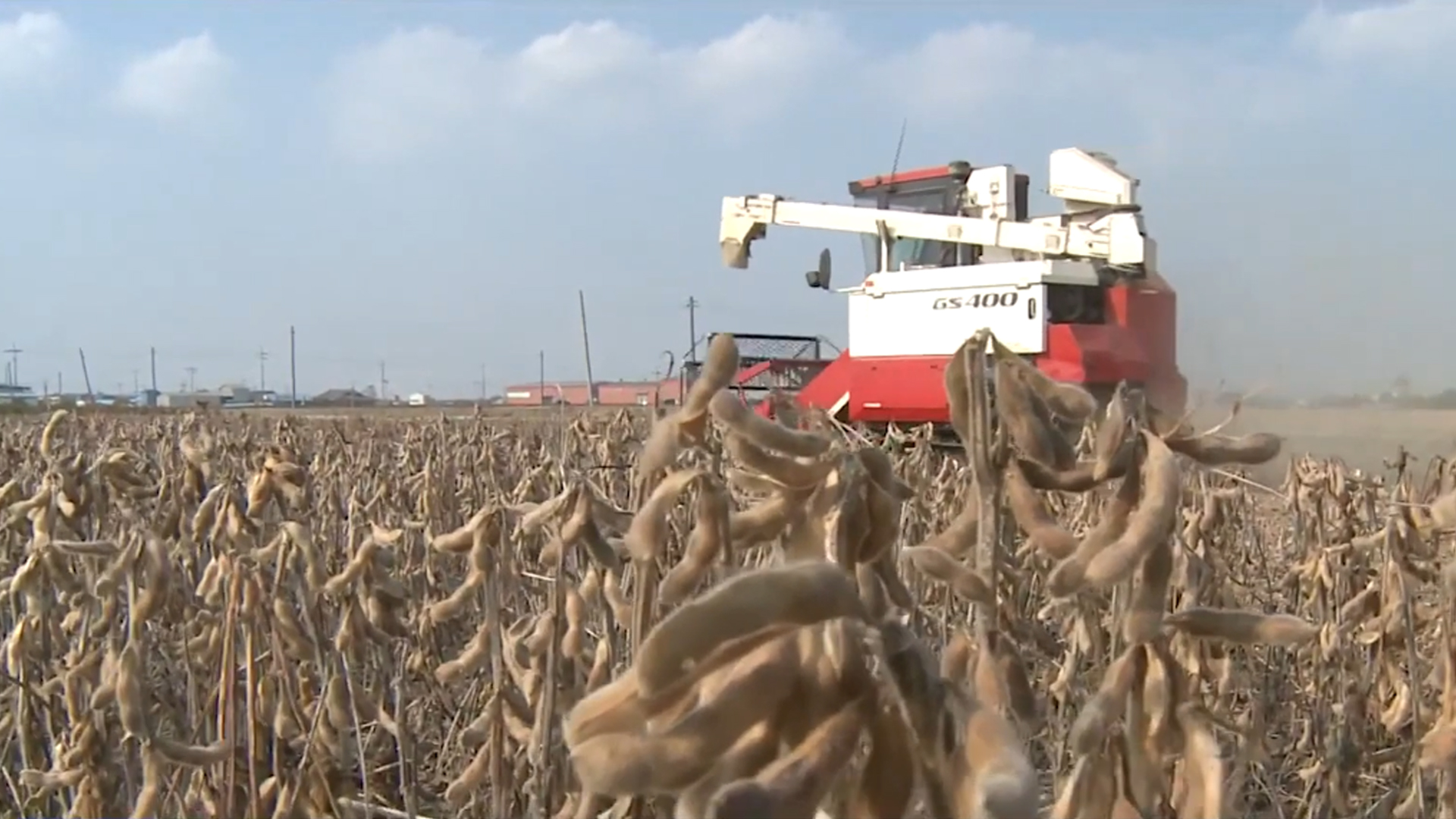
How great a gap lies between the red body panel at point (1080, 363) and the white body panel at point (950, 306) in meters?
0.17

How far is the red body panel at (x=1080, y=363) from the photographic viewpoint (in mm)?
10359

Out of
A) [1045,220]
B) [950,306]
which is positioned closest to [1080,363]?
[950,306]

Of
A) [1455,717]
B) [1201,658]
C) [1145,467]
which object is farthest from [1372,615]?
[1145,467]

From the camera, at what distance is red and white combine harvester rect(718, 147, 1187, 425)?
10.7 m

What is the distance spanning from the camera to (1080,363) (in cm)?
1023

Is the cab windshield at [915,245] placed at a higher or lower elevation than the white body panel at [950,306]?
higher

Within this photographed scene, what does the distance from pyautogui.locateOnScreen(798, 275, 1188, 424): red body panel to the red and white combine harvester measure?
13 millimetres

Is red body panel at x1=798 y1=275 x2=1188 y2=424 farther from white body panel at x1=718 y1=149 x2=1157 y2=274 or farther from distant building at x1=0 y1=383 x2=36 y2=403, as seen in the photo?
distant building at x1=0 y1=383 x2=36 y2=403

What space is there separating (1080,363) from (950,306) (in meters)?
1.54

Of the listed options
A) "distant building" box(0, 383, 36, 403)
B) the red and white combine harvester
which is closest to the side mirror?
the red and white combine harvester

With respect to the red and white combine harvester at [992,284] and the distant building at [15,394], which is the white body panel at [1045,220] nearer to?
the red and white combine harvester at [992,284]

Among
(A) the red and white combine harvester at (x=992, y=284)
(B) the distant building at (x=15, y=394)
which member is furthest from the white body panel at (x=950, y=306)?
(B) the distant building at (x=15, y=394)

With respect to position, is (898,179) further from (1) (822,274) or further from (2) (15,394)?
(2) (15,394)

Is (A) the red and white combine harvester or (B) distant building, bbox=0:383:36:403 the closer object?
(A) the red and white combine harvester
